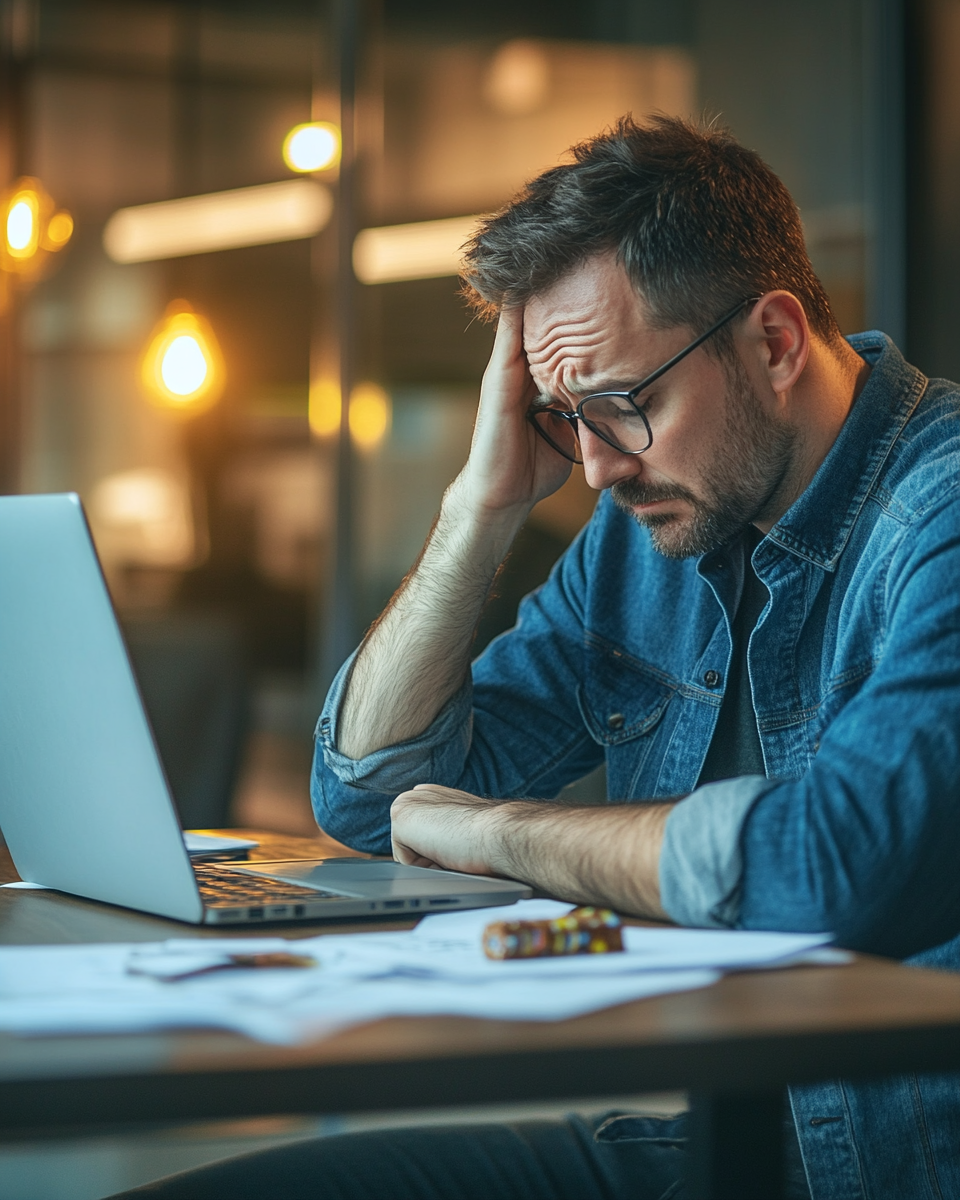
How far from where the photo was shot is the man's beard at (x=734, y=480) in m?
1.34

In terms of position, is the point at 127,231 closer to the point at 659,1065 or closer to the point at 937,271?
the point at 937,271

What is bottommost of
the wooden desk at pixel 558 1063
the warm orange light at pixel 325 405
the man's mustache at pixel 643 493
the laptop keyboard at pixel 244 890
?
the laptop keyboard at pixel 244 890

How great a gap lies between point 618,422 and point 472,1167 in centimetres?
68

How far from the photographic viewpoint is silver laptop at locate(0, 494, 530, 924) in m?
0.82

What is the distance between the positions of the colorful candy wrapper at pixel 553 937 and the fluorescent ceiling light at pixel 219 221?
3279 millimetres

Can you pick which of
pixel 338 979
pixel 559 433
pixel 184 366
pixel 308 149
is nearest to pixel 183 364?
pixel 184 366

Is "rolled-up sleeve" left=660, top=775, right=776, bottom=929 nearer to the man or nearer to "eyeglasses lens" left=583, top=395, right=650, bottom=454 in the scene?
the man

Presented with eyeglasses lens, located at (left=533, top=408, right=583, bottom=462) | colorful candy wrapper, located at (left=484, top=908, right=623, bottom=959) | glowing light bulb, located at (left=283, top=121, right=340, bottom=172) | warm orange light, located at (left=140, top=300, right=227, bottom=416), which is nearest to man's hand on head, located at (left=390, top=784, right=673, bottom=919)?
colorful candy wrapper, located at (left=484, top=908, right=623, bottom=959)

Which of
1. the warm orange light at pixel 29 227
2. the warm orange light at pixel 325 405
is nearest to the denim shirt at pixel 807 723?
the warm orange light at pixel 325 405

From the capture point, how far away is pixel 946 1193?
1003 millimetres

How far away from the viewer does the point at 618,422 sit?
1.37m

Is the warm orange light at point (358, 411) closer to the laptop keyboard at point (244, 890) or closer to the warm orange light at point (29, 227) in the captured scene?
the warm orange light at point (29, 227)

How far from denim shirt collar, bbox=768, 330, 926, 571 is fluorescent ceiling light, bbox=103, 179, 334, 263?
2.75m

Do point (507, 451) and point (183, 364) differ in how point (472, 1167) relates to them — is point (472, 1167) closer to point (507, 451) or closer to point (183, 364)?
point (507, 451)
